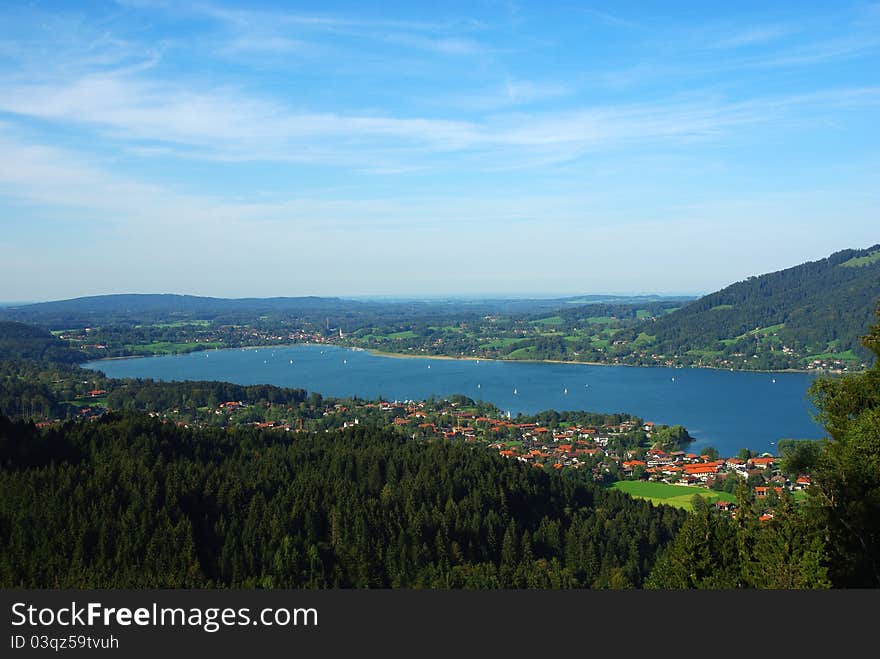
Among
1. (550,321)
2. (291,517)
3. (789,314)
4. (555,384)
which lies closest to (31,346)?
(555,384)

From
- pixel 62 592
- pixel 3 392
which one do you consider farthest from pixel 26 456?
pixel 3 392

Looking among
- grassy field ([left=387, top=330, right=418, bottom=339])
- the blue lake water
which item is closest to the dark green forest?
the blue lake water

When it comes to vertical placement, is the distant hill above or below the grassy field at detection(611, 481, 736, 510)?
above

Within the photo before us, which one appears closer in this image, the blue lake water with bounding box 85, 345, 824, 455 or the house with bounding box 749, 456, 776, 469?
the house with bounding box 749, 456, 776, 469

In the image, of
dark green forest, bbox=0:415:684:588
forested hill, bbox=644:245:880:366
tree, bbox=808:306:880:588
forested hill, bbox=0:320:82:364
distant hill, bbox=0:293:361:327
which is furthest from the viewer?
distant hill, bbox=0:293:361:327

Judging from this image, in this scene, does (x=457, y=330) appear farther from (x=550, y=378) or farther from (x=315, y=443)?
(x=315, y=443)

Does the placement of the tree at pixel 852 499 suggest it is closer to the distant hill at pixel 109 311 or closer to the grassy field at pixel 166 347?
the grassy field at pixel 166 347

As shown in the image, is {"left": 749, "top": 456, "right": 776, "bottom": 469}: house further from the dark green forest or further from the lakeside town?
the dark green forest
